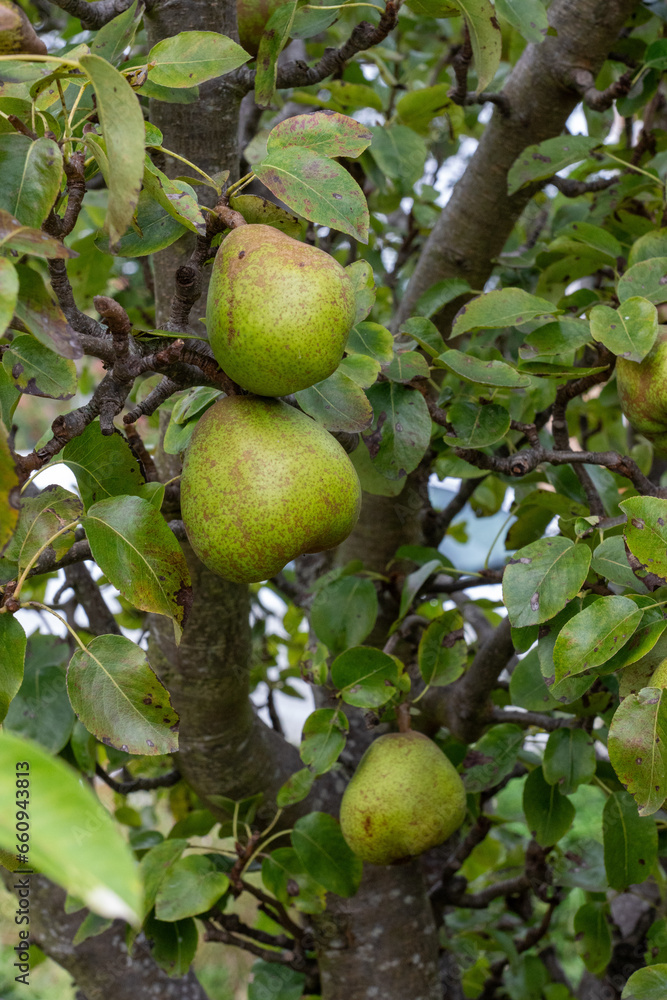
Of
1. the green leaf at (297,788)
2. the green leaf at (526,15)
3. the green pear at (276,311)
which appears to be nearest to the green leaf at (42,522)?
the green pear at (276,311)

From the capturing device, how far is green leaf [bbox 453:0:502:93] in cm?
82

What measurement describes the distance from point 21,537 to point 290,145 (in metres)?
0.37

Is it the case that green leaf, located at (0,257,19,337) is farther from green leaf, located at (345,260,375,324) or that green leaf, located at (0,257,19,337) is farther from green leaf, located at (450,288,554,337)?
green leaf, located at (450,288,554,337)

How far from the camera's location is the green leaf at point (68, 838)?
200mm

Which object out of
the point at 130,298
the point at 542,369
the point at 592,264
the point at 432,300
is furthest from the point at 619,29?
the point at 130,298

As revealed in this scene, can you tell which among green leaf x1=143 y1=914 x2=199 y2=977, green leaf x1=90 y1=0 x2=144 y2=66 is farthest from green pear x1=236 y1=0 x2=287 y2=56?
green leaf x1=143 y1=914 x2=199 y2=977

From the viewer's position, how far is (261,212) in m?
0.67

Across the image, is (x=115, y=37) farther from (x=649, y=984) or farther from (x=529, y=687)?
(x=649, y=984)

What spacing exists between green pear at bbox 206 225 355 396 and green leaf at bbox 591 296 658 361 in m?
0.32

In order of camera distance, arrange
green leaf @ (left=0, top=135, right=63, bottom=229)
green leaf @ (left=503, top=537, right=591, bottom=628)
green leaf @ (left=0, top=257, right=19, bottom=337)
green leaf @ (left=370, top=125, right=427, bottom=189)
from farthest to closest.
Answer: green leaf @ (left=370, top=125, right=427, bottom=189) < green leaf @ (left=503, top=537, right=591, bottom=628) < green leaf @ (left=0, top=135, right=63, bottom=229) < green leaf @ (left=0, top=257, right=19, bottom=337)

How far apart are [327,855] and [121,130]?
0.85m

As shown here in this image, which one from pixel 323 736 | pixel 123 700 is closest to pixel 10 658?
pixel 123 700

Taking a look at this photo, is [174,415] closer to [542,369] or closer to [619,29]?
[542,369]

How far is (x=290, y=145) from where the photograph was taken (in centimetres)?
62
